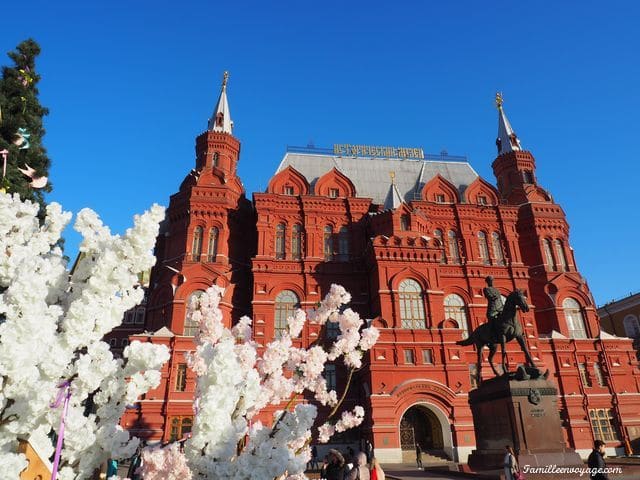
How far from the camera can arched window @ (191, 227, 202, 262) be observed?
29.1m

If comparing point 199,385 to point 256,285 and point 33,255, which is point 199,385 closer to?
point 33,255

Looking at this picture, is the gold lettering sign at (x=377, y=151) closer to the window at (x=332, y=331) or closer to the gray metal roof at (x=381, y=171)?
the gray metal roof at (x=381, y=171)

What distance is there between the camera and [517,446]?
36.5 feet

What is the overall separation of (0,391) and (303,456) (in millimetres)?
3516

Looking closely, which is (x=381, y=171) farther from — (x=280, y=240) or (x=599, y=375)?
(x=599, y=375)

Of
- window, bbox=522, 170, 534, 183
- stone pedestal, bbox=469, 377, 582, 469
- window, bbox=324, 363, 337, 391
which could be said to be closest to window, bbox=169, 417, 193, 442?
window, bbox=324, 363, 337, 391

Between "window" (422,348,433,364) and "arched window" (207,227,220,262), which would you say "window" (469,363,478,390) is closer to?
"window" (422,348,433,364)

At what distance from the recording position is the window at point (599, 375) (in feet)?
96.5

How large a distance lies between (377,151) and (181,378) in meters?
25.6

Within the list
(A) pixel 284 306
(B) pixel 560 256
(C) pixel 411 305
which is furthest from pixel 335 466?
(B) pixel 560 256

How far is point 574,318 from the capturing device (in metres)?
31.4

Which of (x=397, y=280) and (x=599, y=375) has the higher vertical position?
(x=397, y=280)

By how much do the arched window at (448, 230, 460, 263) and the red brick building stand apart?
10 cm

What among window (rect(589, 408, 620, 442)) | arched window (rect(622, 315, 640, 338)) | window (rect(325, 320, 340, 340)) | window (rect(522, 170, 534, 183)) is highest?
window (rect(522, 170, 534, 183))
